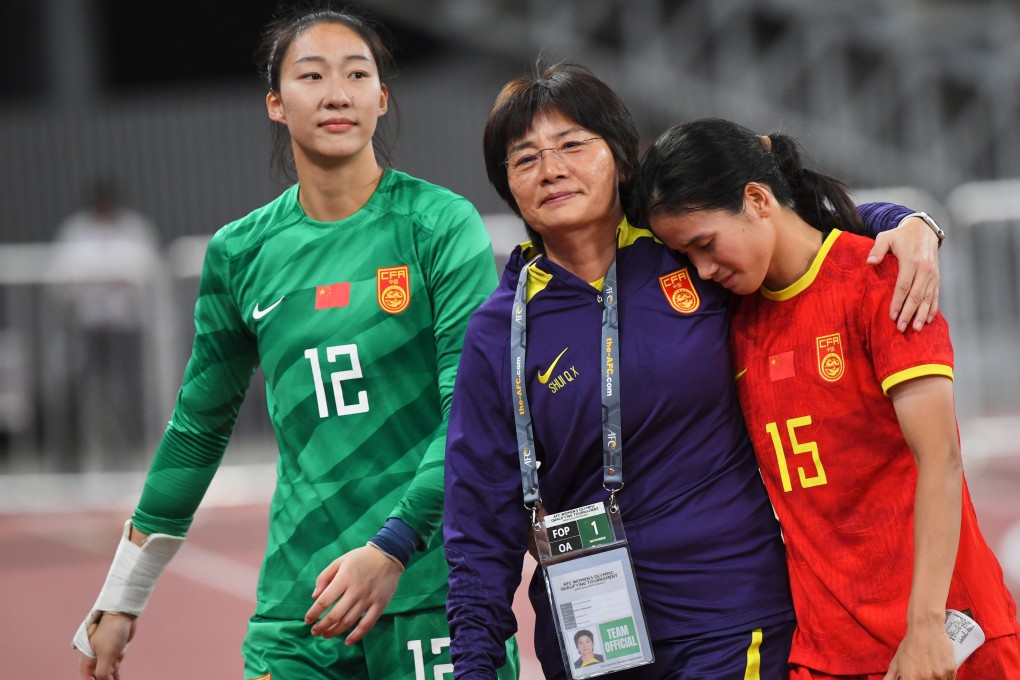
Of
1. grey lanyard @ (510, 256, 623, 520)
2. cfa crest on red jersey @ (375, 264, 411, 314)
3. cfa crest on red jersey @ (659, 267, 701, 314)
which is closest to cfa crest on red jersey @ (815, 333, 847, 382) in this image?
cfa crest on red jersey @ (659, 267, 701, 314)

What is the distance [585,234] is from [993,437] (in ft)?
26.5

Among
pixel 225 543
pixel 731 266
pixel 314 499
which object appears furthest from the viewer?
pixel 225 543

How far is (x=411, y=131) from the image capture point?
13.5 m

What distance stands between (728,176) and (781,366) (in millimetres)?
394

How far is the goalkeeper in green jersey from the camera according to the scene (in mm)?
3334

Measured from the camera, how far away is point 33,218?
43.7ft

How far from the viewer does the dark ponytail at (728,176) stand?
292 centimetres

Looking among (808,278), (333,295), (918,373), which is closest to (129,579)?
(333,295)

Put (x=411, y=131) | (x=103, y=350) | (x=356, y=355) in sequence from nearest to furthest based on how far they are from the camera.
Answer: (x=356, y=355) < (x=103, y=350) < (x=411, y=131)

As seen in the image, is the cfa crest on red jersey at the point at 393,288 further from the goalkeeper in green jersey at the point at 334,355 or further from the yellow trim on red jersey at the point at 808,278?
the yellow trim on red jersey at the point at 808,278

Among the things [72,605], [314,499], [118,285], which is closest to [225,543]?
[72,605]

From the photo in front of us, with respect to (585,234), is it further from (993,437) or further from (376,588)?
(993,437)

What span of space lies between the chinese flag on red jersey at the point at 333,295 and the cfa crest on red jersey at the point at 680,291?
79cm

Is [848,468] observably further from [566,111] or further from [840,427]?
[566,111]
